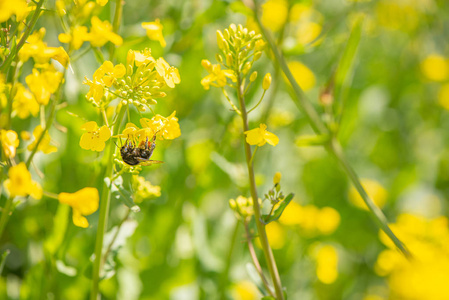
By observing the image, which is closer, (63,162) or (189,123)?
(63,162)

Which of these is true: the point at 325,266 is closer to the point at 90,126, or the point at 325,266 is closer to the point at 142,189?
the point at 142,189

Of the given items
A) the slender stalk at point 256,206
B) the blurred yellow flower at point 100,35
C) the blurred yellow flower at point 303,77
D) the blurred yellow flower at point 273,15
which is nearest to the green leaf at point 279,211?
the slender stalk at point 256,206

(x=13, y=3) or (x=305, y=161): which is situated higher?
(x=13, y=3)

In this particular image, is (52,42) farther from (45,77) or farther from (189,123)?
Answer: (45,77)

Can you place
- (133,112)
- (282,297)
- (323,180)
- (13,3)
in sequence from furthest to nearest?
(323,180) → (133,112) → (282,297) → (13,3)

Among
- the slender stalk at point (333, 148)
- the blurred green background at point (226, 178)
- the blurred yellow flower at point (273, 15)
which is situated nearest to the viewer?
the slender stalk at point (333, 148)

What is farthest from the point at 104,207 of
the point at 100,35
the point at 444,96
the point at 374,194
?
the point at 444,96

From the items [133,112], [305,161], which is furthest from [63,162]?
[305,161]

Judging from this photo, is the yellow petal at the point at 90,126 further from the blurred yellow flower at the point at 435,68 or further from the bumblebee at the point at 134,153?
the blurred yellow flower at the point at 435,68
